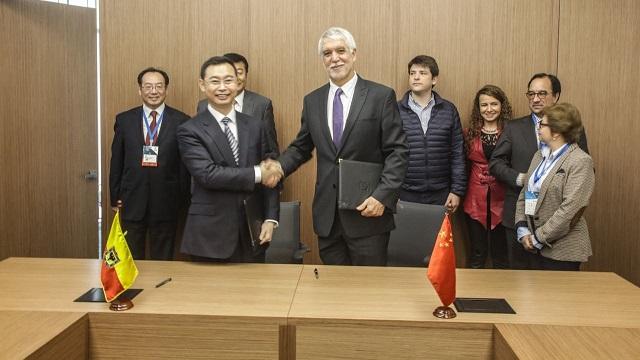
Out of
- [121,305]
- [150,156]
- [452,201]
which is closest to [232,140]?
[121,305]

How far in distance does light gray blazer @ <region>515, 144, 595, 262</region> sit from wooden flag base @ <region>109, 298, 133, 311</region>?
214 cm

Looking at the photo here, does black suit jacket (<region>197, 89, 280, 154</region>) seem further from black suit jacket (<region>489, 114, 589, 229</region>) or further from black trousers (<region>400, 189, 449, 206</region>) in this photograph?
black suit jacket (<region>489, 114, 589, 229</region>)

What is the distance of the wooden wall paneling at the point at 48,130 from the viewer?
4266 mm

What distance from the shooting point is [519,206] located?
341cm

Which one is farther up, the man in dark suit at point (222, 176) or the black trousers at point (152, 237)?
the man in dark suit at point (222, 176)

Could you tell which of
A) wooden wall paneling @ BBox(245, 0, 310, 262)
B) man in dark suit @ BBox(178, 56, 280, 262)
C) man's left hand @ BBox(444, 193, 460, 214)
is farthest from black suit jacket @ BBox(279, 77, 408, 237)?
wooden wall paneling @ BBox(245, 0, 310, 262)

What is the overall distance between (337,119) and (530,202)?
118 cm

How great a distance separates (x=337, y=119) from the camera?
3027mm

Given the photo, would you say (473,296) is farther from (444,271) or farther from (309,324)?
(309,324)

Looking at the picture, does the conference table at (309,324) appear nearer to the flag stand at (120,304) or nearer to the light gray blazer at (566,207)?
the flag stand at (120,304)

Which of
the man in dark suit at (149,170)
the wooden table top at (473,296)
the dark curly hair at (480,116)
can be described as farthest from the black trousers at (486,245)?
the man in dark suit at (149,170)

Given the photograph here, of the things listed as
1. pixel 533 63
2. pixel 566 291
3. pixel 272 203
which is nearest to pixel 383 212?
pixel 272 203

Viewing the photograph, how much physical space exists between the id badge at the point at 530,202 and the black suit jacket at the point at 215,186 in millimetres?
1433

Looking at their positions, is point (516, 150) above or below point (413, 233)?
above
